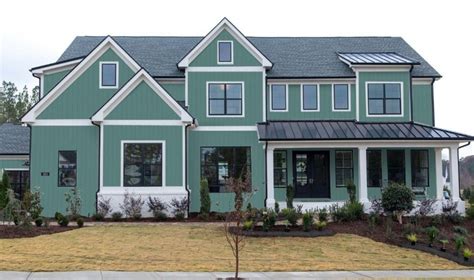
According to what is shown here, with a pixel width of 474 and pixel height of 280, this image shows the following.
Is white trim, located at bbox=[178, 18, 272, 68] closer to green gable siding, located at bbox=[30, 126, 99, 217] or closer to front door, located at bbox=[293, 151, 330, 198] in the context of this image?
front door, located at bbox=[293, 151, 330, 198]

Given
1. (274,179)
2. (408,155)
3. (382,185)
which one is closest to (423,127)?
(408,155)

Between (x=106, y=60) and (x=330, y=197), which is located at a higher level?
(x=106, y=60)

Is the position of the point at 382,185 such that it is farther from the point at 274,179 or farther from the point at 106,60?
the point at 106,60

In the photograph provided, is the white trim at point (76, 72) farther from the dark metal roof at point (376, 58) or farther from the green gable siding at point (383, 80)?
the green gable siding at point (383, 80)

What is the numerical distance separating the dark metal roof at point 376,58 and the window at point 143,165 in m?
10.8

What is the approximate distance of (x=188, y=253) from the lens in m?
14.1

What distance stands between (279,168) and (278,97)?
3.59 metres

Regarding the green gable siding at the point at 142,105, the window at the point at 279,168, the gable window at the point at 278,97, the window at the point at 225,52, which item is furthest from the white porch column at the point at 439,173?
the green gable siding at the point at 142,105

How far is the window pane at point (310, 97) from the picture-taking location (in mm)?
26250

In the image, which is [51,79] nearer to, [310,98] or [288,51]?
[288,51]

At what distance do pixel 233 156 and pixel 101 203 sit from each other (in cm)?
656

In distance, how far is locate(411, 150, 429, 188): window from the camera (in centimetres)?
2588

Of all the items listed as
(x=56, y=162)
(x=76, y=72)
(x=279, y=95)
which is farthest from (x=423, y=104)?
(x=56, y=162)

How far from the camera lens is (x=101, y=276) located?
10.8 meters
